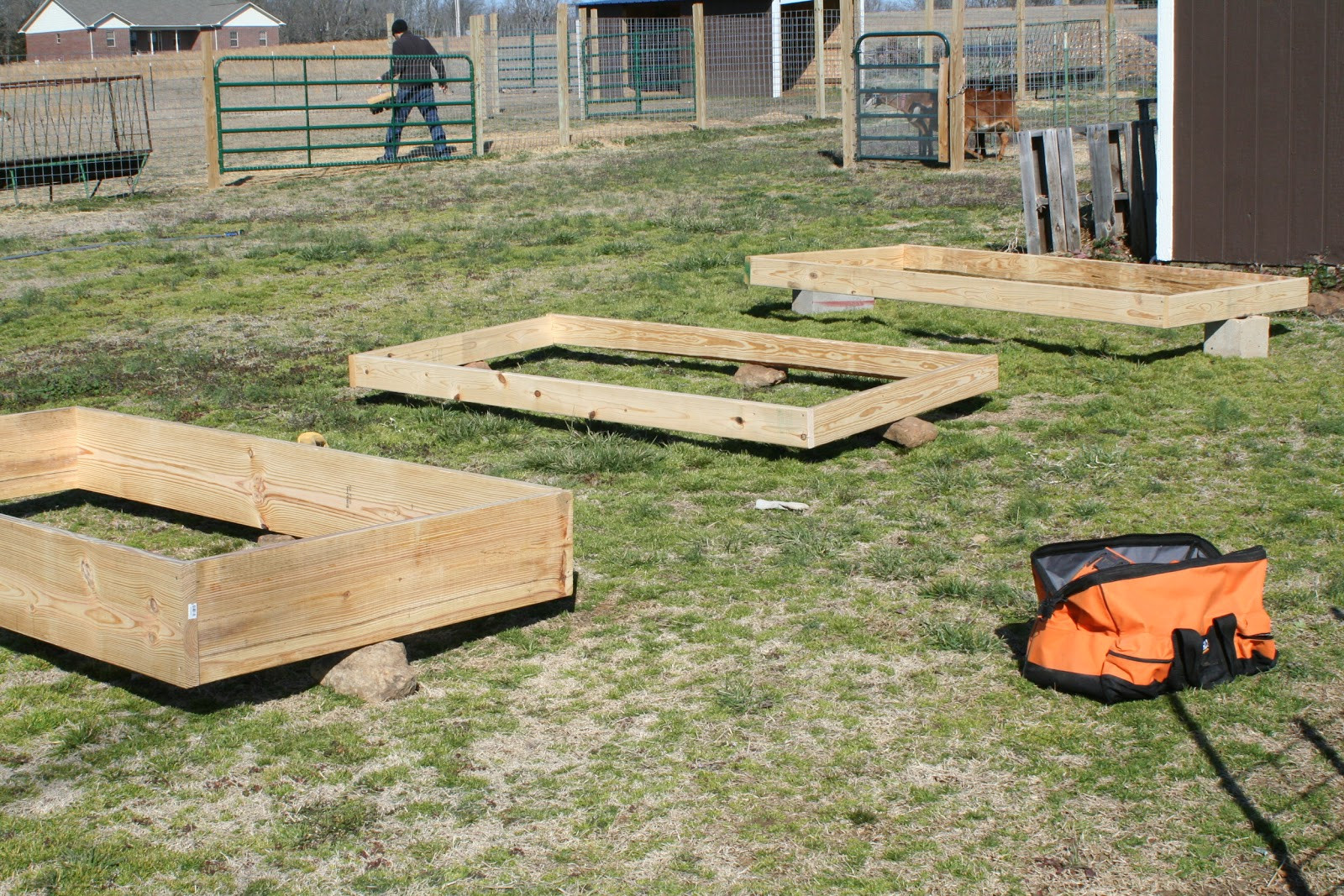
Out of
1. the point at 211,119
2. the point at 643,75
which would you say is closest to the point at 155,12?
the point at 643,75

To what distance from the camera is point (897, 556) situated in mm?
5062

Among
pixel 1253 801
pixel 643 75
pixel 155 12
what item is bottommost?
pixel 1253 801

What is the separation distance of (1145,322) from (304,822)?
6.03 m

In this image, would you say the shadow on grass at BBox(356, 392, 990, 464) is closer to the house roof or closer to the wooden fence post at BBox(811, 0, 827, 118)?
the wooden fence post at BBox(811, 0, 827, 118)

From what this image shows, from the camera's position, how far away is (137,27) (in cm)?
7250

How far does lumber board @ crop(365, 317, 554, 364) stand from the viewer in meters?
7.95

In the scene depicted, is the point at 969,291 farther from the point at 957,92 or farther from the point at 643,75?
the point at 643,75

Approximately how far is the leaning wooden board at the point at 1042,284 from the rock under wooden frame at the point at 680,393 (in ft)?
3.07

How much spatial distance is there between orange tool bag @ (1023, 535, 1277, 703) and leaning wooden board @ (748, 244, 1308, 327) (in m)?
4.13

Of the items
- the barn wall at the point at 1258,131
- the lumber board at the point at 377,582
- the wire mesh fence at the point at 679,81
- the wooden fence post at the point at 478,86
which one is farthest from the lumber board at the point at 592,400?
the wooden fence post at the point at 478,86

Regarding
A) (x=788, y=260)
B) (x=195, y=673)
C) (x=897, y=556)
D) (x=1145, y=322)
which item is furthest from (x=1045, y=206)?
(x=195, y=673)

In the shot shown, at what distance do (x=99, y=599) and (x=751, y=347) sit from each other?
4733 millimetres

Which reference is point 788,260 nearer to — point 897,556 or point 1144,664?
→ point 897,556

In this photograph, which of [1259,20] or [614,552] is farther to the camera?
[1259,20]
